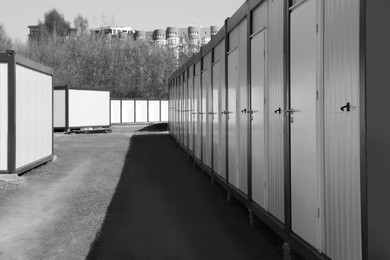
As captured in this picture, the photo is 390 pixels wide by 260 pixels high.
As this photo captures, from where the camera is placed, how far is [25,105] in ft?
40.3

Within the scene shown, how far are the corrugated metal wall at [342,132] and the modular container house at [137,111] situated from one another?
115 ft

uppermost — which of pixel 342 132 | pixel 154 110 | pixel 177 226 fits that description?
Answer: pixel 154 110

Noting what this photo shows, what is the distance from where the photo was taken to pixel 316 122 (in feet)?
14.6

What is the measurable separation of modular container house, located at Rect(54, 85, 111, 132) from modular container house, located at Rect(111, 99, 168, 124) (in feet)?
26.0

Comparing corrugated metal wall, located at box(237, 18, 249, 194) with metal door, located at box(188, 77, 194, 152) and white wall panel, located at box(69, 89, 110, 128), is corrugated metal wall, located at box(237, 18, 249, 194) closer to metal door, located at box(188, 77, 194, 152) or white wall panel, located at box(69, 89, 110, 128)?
metal door, located at box(188, 77, 194, 152)

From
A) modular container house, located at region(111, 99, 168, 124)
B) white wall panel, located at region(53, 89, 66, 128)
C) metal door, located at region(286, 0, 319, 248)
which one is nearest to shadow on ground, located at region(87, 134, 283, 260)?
metal door, located at region(286, 0, 319, 248)

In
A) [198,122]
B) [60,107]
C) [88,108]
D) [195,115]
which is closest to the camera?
[198,122]

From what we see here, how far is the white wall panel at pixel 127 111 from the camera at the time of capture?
39706mm

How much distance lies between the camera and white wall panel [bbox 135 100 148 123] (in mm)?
40562

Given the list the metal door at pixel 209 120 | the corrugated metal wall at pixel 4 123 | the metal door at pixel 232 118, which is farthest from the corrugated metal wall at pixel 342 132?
the corrugated metal wall at pixel 4 123

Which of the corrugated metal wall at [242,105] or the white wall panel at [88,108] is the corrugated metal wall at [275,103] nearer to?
the corrugated metal wall at [242,105]

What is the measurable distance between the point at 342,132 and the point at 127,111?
3679cm

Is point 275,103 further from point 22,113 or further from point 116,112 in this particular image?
point 116,112

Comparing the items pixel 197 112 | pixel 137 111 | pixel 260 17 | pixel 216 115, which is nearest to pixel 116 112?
pixel 137 111
